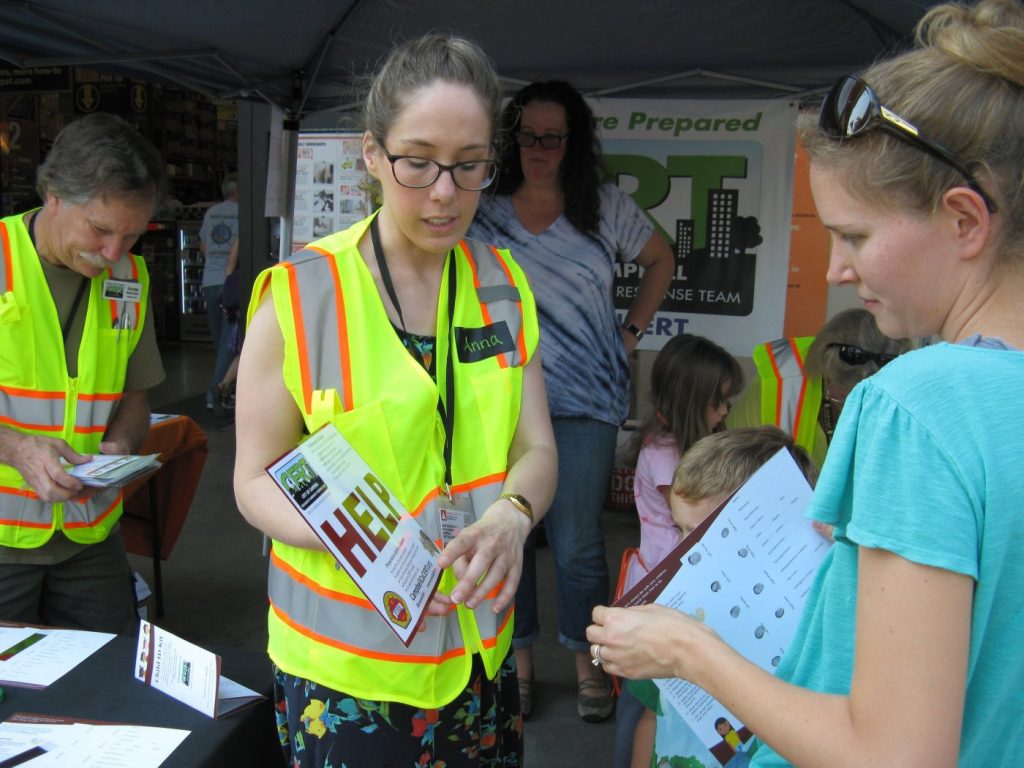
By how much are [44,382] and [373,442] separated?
121 cm

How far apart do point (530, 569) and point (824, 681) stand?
2.04 meters

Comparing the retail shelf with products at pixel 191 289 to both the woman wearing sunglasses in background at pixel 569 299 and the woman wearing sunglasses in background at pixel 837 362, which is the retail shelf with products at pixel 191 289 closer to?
the woman wearing sunglasses in background at pixel 569 299

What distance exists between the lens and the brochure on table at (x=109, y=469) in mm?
1939

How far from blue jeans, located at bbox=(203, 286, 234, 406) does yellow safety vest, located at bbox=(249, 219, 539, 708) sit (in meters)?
6.00

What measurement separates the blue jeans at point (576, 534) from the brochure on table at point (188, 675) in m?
1.26

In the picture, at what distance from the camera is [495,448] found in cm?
140

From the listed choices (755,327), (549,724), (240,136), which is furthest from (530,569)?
(240,136)

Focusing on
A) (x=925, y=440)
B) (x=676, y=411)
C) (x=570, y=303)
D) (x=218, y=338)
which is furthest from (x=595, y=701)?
(x=218, y=338)

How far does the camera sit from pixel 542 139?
279 centimetres

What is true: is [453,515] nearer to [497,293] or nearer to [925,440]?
[497,293]

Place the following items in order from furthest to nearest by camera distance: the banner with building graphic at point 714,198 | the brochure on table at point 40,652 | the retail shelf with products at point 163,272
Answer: the retail shelf with products at point 163,272
the banner with building graphic at point 714,198
the brochure on table at point 40,652

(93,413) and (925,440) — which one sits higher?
(925,440)

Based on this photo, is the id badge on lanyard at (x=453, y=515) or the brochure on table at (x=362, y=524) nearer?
the brochure on table at (x=362, y=524)

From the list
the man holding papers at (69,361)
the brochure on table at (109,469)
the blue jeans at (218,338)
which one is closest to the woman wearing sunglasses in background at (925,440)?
the brochure on table at (109,469)
